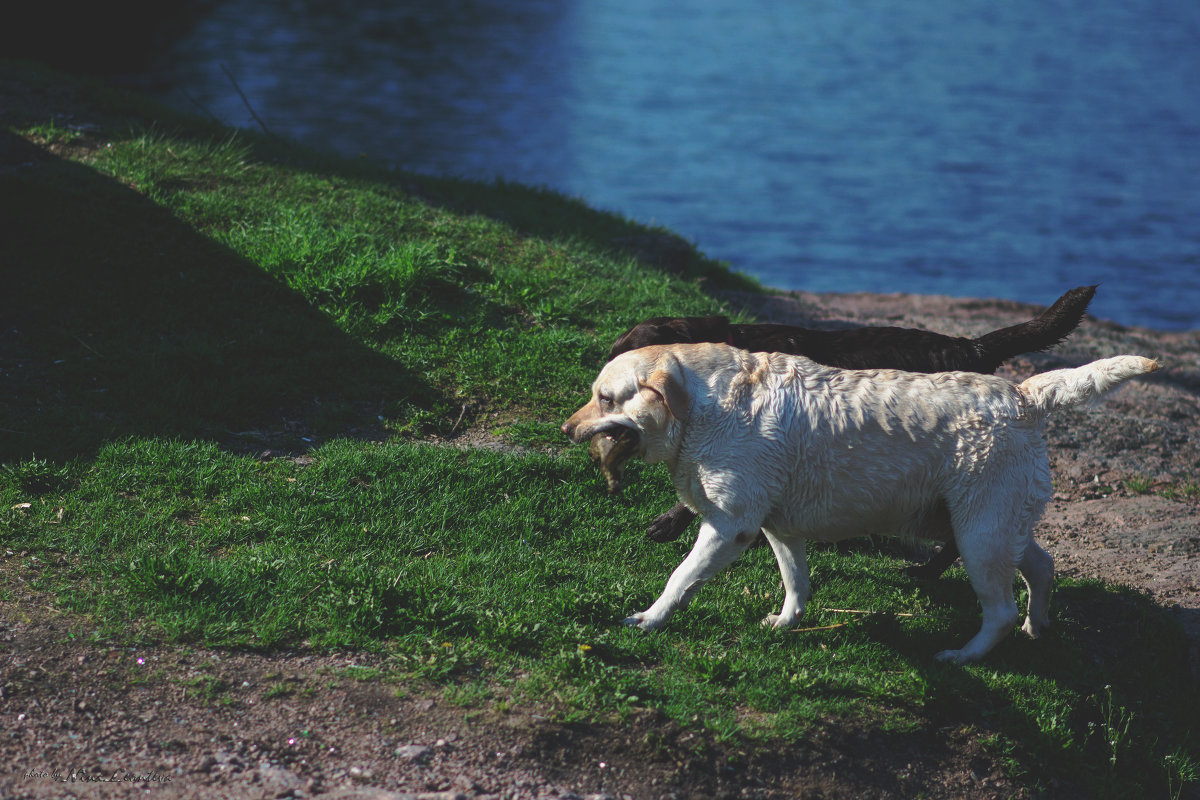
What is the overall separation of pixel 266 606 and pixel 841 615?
130 inches

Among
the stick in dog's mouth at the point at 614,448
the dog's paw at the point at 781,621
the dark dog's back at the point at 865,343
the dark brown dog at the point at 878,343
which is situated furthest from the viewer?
the dark dog's back at the point at 865,343

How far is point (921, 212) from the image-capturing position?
2953 centimetres

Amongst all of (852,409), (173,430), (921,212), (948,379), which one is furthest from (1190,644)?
(921,212)

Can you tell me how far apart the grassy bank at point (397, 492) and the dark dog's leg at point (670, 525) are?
12 cm

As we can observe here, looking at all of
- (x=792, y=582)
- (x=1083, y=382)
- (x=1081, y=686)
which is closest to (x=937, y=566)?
(x=1081, y=686)

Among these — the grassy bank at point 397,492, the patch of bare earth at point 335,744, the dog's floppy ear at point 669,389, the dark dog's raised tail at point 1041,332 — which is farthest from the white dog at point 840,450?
the dark dog's raised tail at point 1041,332

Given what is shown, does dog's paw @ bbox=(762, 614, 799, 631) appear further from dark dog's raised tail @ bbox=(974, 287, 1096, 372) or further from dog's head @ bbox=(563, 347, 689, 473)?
dark dog's raised tail @ bbox=(974, 287, 1096, 372)

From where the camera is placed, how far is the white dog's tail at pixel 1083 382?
16.5 feet

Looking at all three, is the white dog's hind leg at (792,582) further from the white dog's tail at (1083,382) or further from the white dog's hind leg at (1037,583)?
the white dog's tail at (1083,382)

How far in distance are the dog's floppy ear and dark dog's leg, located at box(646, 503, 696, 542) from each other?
142 centimetres

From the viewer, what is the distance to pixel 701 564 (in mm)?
5219

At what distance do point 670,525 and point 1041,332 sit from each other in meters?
2.78

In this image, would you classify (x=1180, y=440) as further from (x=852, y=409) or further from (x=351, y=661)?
(x=351, y=661)

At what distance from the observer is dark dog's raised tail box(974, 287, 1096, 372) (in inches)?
257
